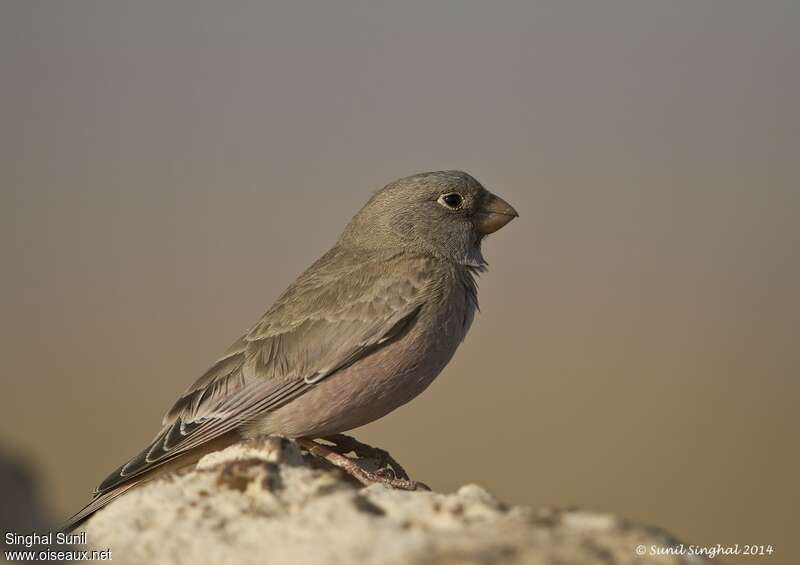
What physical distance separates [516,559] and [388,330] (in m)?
3.14

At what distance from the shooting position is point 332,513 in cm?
312

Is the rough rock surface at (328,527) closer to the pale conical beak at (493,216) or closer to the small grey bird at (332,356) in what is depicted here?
the small grey bird at (332,356)

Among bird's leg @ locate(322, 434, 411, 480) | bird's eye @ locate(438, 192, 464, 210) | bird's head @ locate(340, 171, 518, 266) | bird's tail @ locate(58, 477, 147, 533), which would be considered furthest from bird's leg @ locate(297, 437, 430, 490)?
bird's eye @ locate(438, 192, 464, 210)

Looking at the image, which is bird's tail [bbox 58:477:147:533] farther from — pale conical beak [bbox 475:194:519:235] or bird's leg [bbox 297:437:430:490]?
pale conical beak [bbox 475:194:519:235]

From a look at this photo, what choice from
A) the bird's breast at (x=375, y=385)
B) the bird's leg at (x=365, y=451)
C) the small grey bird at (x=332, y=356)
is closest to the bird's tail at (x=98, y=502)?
the small grey bird at (x=332, y=356)

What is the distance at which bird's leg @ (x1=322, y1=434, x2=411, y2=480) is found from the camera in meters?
5.79

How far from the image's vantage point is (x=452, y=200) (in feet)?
21.8

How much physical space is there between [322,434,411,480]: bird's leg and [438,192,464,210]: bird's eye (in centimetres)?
171

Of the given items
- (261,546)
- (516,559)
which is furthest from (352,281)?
(516,559)

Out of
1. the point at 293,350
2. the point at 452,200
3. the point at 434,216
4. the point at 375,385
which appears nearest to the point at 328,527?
the point at 375,385

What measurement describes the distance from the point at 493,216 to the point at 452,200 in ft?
1.04

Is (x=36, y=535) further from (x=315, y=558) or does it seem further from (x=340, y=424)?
(x=340, y=424)

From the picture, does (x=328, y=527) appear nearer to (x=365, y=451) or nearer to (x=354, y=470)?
(x=354, y=470)

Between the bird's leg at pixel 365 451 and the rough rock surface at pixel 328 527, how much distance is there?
2.03 meters
